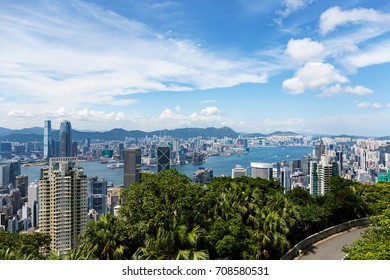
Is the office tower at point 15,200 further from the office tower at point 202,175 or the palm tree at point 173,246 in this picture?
the palm tree at point 173,246

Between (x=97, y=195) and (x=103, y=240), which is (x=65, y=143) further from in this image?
(x=97, y=195)

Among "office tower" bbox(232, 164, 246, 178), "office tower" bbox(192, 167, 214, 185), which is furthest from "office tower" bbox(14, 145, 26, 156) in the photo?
"office tower" bbox(192, 167, 214, 185)

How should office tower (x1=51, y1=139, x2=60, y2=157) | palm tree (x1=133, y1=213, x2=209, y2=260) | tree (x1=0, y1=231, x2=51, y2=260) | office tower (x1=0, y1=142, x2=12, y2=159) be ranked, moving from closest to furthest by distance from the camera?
1. palm tree (x1=133, y1=213, x2=209, y2=260)
2. tree (x1=0, y1=231, x2=51, y2=260)
3. office tower (x1=0, y1=142, x2=12, y2=159)
4. office tower (x1=51, y1=139, x2=60, y2=157)

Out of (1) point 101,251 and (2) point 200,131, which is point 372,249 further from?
(2) point 200,131

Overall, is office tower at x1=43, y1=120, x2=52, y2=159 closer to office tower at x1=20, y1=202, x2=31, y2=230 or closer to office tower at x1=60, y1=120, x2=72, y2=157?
office tower at x1=60, y1=120, x2=72, y2=157

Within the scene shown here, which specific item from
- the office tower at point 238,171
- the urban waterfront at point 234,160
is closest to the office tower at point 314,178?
the urban waterfront at point 234,160

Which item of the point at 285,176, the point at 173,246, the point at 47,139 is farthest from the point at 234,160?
the point at 285,176
